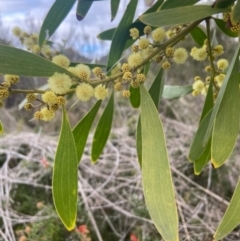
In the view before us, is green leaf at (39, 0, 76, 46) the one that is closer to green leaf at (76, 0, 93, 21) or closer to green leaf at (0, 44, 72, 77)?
green leaf at (76, 0, 93, 21)

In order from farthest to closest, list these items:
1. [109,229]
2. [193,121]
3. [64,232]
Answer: [193,121] → [109,229] → [64,232]

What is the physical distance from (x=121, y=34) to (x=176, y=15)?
102 mm

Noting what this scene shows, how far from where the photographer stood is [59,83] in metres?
0.37

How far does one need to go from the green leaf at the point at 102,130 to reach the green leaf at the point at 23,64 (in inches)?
A: 7.8

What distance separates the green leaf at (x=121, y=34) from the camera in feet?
1.51

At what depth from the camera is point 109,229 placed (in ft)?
5.58

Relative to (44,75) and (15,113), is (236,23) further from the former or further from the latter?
(15,113)

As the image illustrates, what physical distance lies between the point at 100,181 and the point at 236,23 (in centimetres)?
157

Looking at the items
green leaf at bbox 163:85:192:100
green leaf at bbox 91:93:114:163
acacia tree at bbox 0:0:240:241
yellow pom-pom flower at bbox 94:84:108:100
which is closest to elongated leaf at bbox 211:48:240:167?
acacia tree at bbox 0:0:240:241

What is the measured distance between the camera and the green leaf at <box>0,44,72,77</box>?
0.34m

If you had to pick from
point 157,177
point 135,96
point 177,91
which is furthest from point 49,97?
point 177,91

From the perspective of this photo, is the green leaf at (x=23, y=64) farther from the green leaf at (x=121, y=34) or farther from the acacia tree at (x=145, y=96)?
the green leaf at (x=121, y=34)

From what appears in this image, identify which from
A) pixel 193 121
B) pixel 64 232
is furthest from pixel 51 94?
pixel 193 121

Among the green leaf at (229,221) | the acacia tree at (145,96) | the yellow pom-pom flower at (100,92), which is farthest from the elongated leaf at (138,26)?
the green leaf at (229,221)
